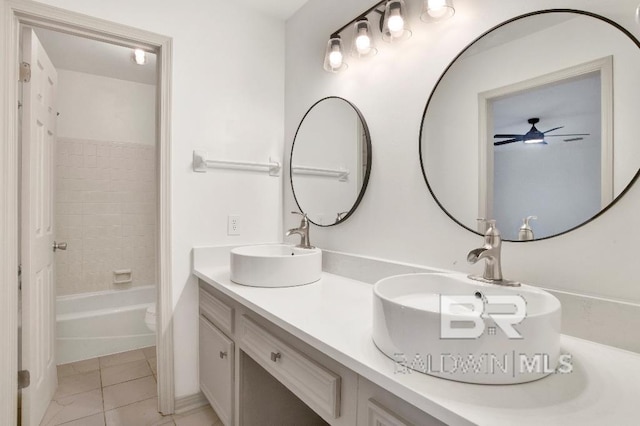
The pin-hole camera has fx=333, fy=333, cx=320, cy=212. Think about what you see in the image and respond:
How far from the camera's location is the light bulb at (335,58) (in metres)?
1.64

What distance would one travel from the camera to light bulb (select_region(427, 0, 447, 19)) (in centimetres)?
118

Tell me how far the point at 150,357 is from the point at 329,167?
2043mm

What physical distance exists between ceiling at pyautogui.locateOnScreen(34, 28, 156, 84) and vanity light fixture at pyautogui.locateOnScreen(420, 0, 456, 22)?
7.26 feet

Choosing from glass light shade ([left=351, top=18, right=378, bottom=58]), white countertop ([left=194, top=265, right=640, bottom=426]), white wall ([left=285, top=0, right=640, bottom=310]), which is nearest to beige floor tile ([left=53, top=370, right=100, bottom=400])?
white wall ([left=285, top=0, right=640, bottom=310])

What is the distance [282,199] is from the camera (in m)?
2.15

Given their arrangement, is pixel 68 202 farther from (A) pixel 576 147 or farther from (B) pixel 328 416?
(A) pixel 576 147

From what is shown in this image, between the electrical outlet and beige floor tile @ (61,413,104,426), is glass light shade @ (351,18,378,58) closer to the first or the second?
Answer: the electrical outlet

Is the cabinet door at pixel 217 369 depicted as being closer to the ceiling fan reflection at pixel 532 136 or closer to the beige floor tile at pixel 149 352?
the beige floor tile at pixel 149 352

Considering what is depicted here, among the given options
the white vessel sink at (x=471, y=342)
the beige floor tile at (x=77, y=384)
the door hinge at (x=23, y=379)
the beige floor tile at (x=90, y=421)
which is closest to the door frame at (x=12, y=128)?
the door hinge at (x=23, y=379)

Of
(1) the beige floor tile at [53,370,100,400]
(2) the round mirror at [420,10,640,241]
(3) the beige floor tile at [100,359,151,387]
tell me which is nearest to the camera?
(2) the round mirror at [420,10,640,241]

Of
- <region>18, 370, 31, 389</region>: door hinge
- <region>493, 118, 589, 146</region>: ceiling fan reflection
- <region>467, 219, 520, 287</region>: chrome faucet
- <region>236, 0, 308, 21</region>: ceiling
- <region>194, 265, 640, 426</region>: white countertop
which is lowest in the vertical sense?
<region>18, 370, 31, 389</region>: door hinge

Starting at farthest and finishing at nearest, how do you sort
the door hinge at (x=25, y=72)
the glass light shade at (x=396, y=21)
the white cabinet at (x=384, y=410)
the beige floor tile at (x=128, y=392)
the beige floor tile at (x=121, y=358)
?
the beige floor tile at (x=121, y=358)
the beige floor tile at (x=128, y=392)
the door hinge at (x=25, y=72)
the glass light shade at (x=396, y=21)
the white cabinet at (x=384, y=410)

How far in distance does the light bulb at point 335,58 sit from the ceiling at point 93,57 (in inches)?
67.4

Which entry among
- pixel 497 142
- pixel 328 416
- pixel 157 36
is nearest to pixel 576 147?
pixel 497 142
